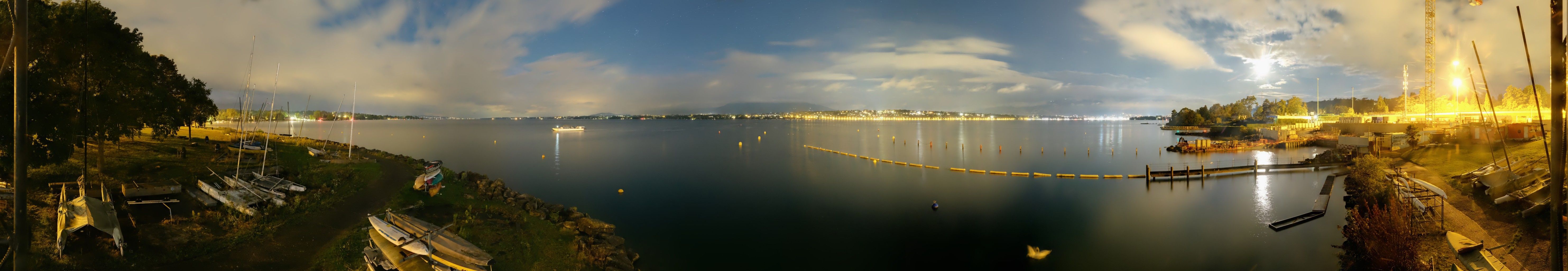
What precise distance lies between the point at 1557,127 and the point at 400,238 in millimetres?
14024

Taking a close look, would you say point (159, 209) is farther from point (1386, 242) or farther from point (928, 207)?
point (1386, 242)

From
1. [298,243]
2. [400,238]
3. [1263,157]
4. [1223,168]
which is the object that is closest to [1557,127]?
[400,238]

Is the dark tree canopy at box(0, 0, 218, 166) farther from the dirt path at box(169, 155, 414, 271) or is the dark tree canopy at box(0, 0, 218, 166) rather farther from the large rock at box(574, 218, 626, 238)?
the large rock at box(574, 218, 626, 238)

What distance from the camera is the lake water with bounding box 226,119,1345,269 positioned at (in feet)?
54.7

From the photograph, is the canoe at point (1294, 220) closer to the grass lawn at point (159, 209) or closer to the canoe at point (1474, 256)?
the canoe at point (1474, 256)

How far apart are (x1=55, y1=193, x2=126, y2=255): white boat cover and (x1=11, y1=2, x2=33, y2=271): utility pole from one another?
27.8ft

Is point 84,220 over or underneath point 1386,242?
over

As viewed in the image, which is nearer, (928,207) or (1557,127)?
(1557,127)

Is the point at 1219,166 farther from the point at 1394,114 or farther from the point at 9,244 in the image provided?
the point at 1394,114

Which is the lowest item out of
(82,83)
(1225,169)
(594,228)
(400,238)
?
(594,228)

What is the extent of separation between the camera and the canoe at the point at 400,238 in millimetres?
9453

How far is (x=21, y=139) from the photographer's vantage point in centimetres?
386

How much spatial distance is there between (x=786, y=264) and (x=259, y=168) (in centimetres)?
2037

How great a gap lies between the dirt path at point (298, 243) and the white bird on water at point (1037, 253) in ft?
60.1
